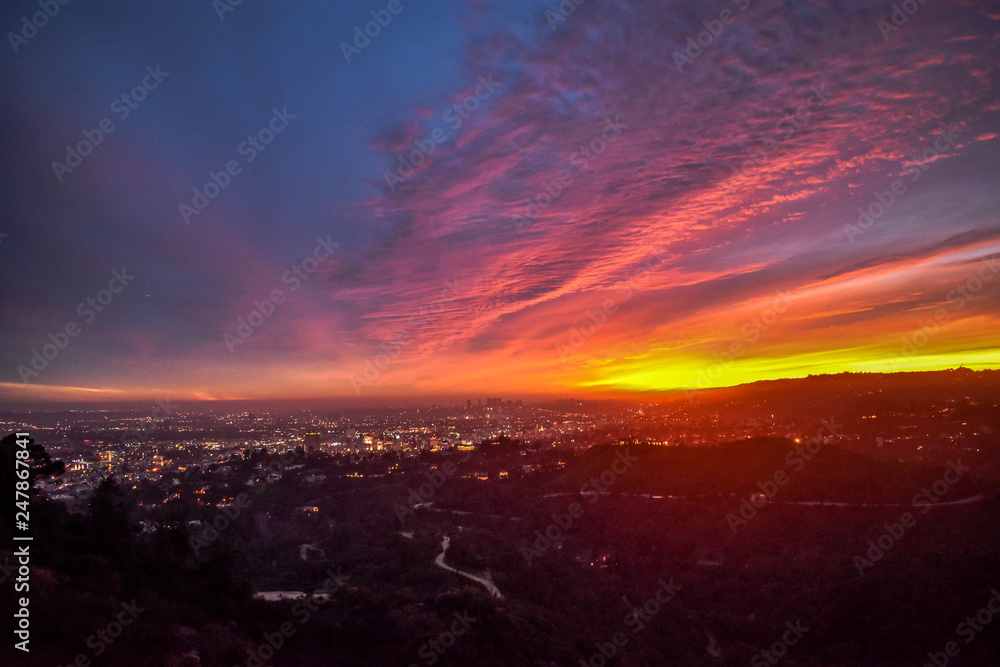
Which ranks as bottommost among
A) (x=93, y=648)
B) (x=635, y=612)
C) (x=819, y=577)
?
(x=635, y=612)

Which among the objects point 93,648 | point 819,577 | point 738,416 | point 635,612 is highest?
point 738,416

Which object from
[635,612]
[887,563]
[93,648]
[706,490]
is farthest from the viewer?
[706,490]

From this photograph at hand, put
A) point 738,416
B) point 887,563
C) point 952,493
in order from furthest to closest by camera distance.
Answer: point 738,416 < point 952,493 < point 887,563

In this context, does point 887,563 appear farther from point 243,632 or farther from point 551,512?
point 243,632

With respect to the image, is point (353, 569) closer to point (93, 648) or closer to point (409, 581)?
point (409, 581)

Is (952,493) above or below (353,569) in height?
above

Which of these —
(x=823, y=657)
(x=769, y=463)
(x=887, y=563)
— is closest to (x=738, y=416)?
(x=769, y=463)

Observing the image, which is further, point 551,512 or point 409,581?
point 551,512

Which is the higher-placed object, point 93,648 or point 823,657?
point 93,648

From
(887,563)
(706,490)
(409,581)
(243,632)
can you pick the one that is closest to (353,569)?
(409,581)
